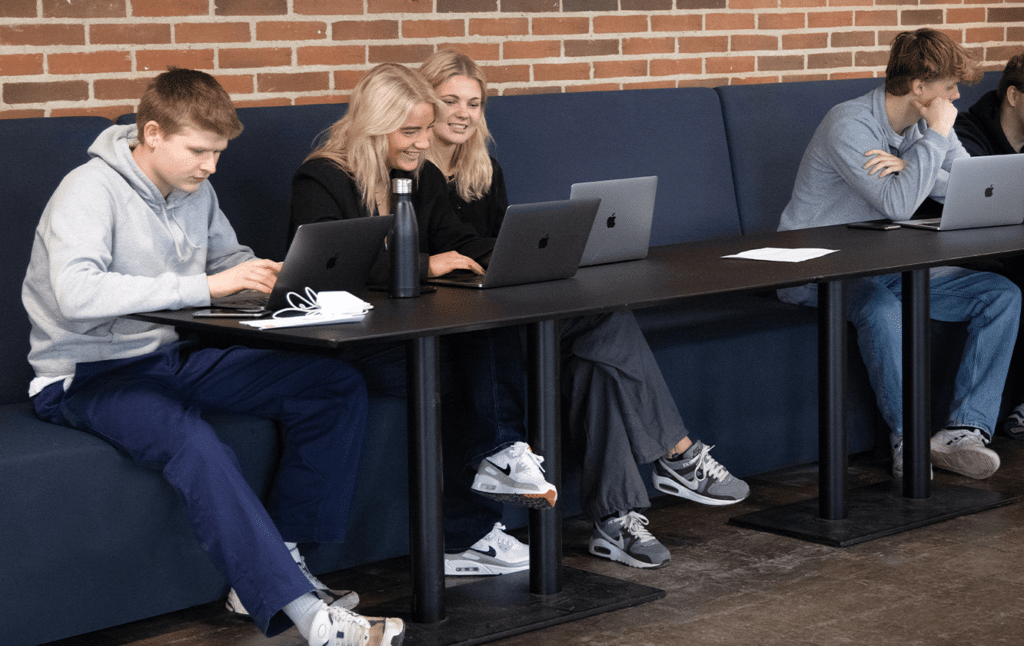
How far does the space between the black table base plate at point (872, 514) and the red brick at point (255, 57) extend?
→ 1704mm

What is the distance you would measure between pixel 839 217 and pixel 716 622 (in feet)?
5.16

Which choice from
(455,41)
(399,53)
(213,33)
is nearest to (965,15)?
(455,41)

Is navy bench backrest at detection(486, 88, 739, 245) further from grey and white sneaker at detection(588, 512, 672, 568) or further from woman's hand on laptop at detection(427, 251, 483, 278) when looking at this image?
grey and white sneaker at detection(588, 512, 672, 568)

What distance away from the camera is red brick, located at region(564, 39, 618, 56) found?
4.17 m

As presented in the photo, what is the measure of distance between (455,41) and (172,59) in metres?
0.91

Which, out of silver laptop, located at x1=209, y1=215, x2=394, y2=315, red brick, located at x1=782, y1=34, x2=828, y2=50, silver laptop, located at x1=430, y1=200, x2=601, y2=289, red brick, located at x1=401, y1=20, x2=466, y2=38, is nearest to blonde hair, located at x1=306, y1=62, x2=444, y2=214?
silver laptop, located at x1=430, y1=200, x2=601, y2=289

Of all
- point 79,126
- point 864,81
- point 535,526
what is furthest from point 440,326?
point 864,81

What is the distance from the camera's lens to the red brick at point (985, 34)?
17.4 ft

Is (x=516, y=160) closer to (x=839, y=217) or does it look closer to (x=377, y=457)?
(x=839, y=217)

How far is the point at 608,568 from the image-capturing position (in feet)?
9.00

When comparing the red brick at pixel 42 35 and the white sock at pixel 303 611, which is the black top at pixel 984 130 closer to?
the red brick at pixel 42 35

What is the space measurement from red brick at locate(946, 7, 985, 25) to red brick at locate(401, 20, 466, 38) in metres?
2.34

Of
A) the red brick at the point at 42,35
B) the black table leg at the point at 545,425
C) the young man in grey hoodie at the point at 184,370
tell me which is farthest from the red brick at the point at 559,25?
the black table leg at the point at 545,425

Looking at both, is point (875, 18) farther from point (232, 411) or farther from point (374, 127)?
point (232, 411)
